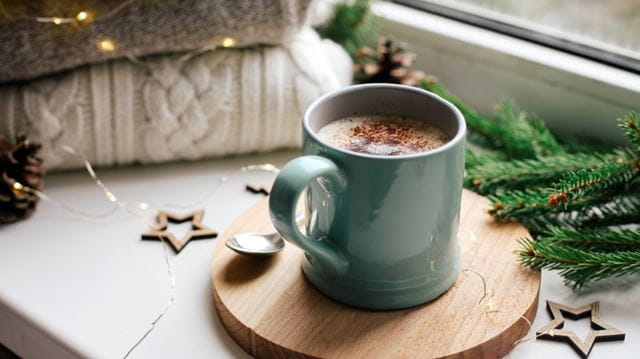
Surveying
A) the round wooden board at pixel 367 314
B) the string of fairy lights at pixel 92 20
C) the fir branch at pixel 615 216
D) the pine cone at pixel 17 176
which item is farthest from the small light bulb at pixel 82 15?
the fir branch at pixel 615 216

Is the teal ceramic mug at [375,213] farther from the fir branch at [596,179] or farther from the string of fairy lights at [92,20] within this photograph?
the string of fairy lights at [92,20]

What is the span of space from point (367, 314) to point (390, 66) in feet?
1.25

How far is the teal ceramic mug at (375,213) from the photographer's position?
0.52 m

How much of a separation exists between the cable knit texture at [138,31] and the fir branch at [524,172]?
0.24m

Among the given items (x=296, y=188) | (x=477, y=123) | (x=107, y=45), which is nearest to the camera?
(x=296, y=188)

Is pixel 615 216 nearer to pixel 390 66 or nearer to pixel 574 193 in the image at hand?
pixel 574 193

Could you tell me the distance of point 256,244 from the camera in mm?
639

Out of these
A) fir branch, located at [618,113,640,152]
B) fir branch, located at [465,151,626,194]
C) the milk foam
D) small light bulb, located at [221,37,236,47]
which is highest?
small light bulb, located at [221,37,236,47]

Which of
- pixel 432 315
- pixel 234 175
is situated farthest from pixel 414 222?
pixel 234 175

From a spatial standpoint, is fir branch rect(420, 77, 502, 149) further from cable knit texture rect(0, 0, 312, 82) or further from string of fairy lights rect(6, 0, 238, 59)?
string of fairy lights rect(6, 0, 238, 59)

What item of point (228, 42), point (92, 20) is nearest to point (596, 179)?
point (228, 42)

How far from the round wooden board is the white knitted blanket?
17 centimetres

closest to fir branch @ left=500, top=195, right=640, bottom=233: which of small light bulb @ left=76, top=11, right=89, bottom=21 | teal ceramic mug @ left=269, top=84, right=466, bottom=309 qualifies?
teal ceramic mug @ left=269, top=84, right=466, bottom=309

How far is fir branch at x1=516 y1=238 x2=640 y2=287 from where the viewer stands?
2.00 ft
